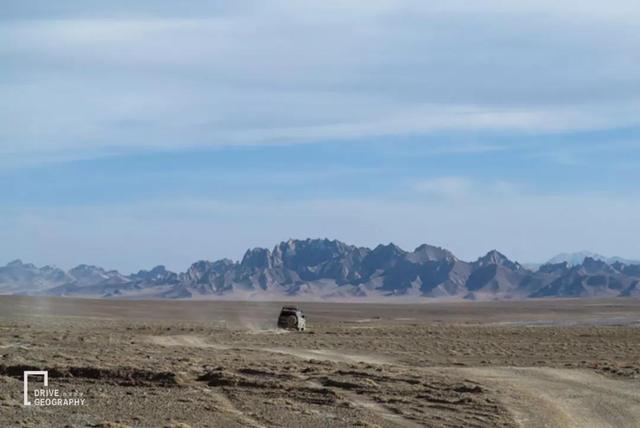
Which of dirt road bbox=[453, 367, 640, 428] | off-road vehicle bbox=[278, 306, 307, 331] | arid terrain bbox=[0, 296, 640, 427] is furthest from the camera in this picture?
off-road vehicle bbox=[278, 306, 307, 331]

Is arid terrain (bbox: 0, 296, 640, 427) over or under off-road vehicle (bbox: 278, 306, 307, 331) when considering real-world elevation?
under

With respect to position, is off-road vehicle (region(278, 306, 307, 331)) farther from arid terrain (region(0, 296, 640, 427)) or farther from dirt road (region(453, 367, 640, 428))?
dirt road (region(453, 367, 640, 428))

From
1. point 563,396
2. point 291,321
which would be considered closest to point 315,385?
point 563,396

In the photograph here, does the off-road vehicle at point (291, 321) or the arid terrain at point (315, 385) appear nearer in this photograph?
the arid terrain at point (315, 385)

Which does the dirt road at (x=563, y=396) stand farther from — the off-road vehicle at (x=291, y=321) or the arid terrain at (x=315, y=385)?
the off-road vehicle at (x=291, y=321)

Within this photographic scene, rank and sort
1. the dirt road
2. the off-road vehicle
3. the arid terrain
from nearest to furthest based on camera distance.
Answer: the arid terrain, the dirt road, the off-road vehicle

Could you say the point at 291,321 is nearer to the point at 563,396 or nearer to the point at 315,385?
the point at 315,385

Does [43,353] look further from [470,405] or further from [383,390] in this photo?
[470,405]

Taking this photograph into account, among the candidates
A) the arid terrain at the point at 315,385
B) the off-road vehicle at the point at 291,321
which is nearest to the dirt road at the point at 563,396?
the arid terrain at the point at 315,385

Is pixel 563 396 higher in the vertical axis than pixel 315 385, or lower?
lower

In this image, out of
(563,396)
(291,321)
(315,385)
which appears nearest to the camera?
(563,396)

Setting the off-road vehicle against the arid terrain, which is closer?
the arid terrain

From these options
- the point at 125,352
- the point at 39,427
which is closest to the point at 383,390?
the point at 39,427

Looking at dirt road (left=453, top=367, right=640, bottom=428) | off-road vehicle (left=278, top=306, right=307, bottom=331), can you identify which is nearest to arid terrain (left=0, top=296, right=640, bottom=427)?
dirt road (left=453, top=367, right=640, bottom=428)
